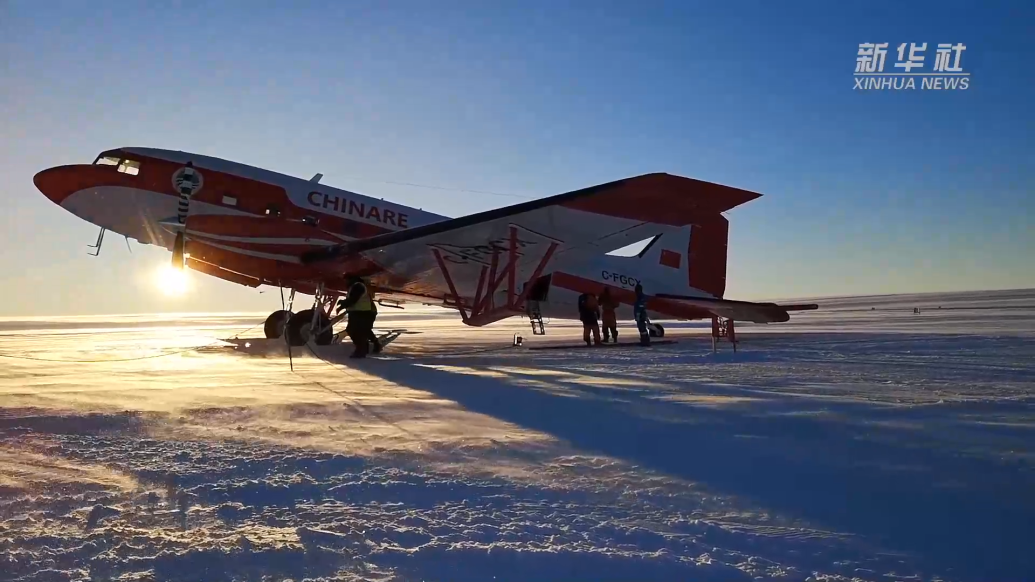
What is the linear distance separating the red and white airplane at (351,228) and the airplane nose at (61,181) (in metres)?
0.02

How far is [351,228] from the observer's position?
577 inches

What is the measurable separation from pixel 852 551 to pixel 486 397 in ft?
13.5

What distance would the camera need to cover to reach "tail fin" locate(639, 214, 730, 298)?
18625 mm

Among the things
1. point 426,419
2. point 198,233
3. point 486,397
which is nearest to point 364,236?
point 198,233

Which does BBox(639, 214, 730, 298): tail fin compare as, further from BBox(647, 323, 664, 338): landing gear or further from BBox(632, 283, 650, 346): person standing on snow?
BBox(632, 283, 650, 346): person standing on snow

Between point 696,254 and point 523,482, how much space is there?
1684 centimetres

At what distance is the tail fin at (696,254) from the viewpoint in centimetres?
1862

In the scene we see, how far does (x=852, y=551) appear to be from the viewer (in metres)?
2.21

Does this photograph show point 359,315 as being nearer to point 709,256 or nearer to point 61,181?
point 61,181

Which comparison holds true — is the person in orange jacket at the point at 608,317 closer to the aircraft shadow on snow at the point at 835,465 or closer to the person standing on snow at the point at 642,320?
the person standing on snow at the point at 642,320

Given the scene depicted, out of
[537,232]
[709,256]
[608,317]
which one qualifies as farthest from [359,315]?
[709,256]

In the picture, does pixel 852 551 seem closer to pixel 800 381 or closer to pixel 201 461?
pixel 201 461

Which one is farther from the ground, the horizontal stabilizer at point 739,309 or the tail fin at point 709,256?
the tail fin at point 709,256

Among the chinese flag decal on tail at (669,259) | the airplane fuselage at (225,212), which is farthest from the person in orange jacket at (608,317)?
the chinese flag decal on tail at (669,259)
